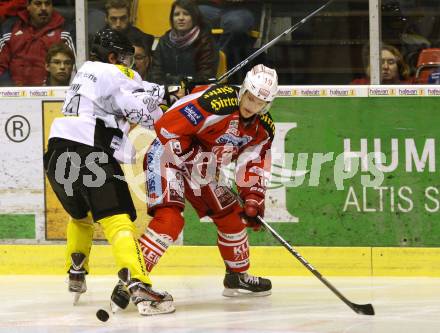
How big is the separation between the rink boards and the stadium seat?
8 cm

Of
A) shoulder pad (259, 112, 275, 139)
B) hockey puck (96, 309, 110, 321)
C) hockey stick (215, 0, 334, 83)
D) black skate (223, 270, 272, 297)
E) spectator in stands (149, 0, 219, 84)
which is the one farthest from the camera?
spectator in stands (149, 0, 219, 84)

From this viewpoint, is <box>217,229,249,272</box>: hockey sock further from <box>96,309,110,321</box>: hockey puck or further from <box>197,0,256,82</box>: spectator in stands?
<box>197,0,256,82</box>: spectator in stands

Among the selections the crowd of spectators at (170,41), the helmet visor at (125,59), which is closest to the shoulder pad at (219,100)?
the helmet visor at (125,59)

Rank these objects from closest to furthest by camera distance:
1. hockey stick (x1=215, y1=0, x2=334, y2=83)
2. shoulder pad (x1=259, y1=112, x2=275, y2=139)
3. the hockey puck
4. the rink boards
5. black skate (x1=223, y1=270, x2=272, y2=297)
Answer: the hockey puck, shoulder pad (x1=259, y1=112, x2=275, y2=139), black skate (x1=223, y1=270, x2=272, y2=297), hockey stick (x1=215, y1=0, x2=334, y2=83), the rink boards

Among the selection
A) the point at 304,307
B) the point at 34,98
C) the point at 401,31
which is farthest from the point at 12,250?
the point at 401,31

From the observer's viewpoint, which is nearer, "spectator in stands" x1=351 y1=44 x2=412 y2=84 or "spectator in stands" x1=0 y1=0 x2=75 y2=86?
"spectator in stands" x1=351 y1=44 x2=412 y2=84

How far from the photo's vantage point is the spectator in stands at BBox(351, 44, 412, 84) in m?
6.45

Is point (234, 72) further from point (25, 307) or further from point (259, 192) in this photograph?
point (25, 307)

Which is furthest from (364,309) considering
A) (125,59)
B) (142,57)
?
(142,57)

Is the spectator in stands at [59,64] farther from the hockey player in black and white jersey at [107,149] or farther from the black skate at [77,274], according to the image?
the black skate at [77,274]

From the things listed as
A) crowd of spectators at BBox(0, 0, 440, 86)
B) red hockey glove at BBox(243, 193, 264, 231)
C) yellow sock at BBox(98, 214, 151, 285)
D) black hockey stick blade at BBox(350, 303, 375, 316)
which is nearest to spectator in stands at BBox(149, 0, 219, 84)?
crowd of spectators at BBox(0, 0, 440, 86)

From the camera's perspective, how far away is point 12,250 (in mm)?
6598

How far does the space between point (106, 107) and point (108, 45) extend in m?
0.28

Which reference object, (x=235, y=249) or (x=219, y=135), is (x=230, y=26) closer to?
(x=219, y=135)
